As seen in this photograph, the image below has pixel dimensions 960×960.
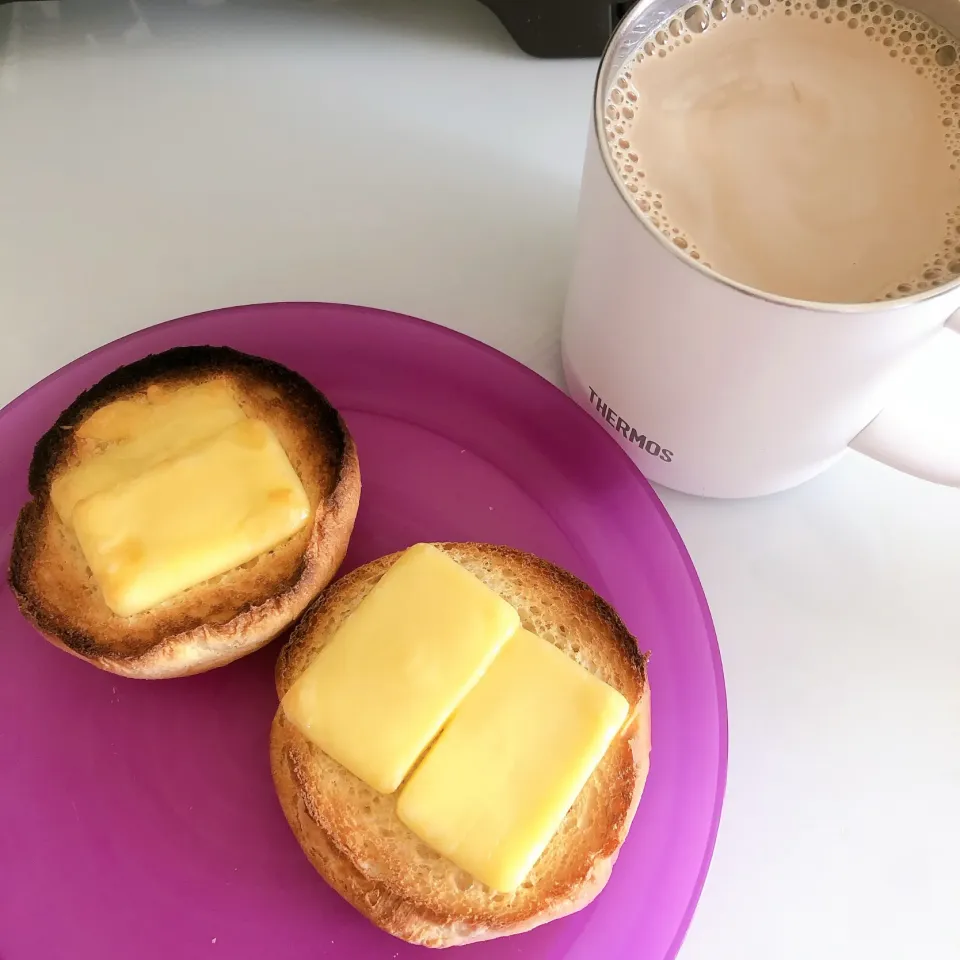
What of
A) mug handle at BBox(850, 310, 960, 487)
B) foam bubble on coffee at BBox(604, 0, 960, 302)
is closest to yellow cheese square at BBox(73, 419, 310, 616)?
foam bubble on coffee at BBox(604, 0, 960, 302)

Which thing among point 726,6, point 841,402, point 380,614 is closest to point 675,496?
point 841,402

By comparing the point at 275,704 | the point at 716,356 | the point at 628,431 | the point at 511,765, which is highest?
the point at 716,356

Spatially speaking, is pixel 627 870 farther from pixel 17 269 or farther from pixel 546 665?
pixel 17 269

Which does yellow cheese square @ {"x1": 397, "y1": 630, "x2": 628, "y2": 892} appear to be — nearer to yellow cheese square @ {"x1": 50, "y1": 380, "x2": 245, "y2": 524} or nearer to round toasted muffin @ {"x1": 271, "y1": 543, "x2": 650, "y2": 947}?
round toasted muffin @ {"x1": 271, "y1": 543, "x2": 650, "y2": 947}

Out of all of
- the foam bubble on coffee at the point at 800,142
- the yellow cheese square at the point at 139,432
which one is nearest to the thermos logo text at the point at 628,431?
the foam bubble on coffee at the point at 800,142

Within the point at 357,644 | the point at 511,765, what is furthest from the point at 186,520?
the point at 511,765

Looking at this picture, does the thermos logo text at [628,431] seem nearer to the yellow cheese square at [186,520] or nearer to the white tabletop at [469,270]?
the white tabletop at [469,270]

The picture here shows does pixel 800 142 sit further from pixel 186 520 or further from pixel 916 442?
pixel 186 520
